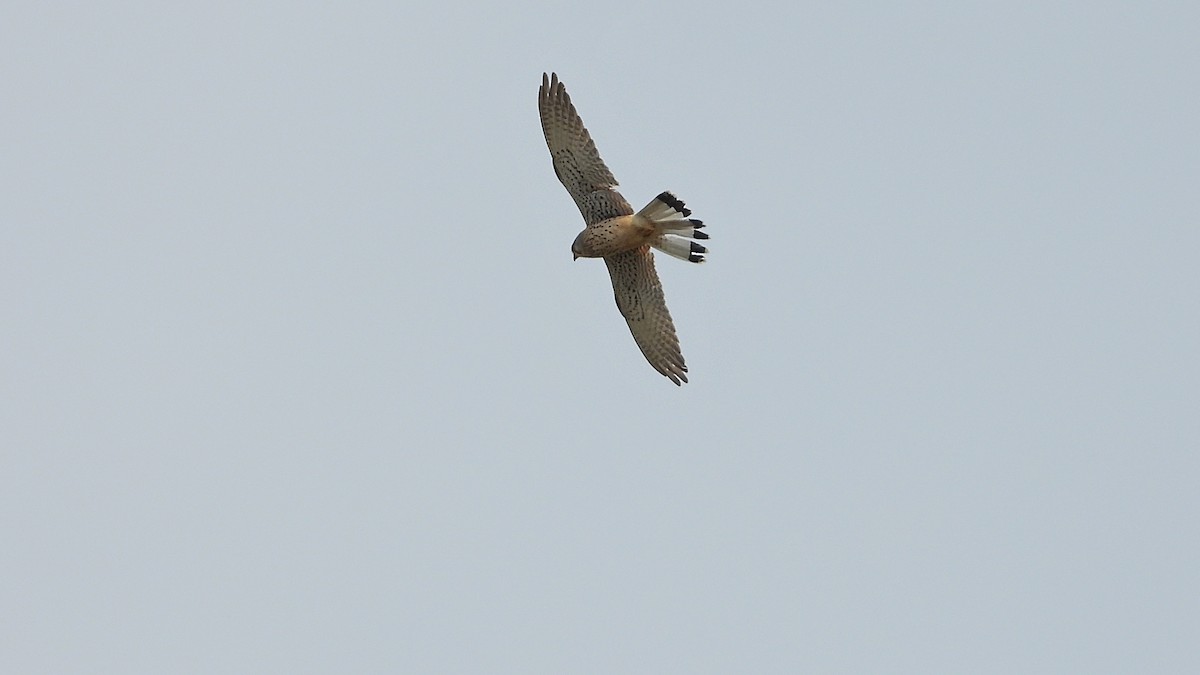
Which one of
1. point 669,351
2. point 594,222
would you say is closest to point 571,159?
point 594,222

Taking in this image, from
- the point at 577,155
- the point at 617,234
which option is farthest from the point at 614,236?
the point at 577,155

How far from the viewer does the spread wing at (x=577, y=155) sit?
21.7m

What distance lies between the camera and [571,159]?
72.0 feet

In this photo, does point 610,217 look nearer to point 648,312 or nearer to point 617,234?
point 617,234

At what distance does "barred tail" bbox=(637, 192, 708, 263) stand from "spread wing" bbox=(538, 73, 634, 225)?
0.61 metres

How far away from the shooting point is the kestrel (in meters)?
21.3

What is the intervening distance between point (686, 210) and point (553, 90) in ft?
7.89

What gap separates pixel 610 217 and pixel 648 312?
162cm

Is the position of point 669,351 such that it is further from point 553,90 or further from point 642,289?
point 553,90

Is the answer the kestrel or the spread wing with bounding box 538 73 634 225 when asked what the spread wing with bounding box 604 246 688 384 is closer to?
the kestrel

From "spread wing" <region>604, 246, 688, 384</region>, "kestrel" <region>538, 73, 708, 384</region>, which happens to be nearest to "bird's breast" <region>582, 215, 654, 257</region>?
"kestrel" <region>538, 73, 708, 384</region>

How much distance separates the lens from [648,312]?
2280 cm

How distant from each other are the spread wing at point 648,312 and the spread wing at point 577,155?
2.84 feet

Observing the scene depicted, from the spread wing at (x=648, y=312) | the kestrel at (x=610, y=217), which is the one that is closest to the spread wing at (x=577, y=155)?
the kestrel at (x=610, y=217)
